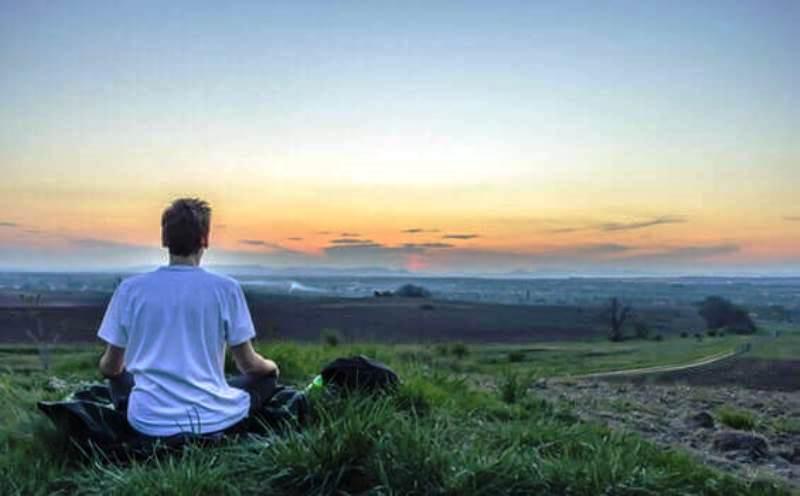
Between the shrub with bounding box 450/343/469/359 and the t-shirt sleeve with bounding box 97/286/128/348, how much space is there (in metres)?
10.1

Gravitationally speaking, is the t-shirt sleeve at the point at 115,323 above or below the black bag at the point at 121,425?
above

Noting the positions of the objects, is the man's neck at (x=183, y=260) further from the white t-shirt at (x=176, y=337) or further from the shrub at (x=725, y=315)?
the shrub at (x=725, y=315)

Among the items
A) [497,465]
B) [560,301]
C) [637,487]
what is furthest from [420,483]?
[560,301]

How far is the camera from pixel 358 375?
20.6 feet

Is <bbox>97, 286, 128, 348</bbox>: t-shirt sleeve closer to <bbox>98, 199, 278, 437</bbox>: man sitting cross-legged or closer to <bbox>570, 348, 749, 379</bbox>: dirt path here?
<bbox>98, 199, 278, 437</bbox>: man sitting cross-legged

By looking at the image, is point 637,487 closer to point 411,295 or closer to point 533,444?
point 533,444

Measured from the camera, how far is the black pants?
5.26 metres

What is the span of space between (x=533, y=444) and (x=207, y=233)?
246 centimetres

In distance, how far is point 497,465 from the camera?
443 centimetres

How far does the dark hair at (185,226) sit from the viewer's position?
4.78 meters

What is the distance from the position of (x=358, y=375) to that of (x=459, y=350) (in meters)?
9.23

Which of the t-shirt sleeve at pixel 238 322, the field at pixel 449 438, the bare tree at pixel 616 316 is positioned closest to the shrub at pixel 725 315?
the bare tree at pixel 616 316

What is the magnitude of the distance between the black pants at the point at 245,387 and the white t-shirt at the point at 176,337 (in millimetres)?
342

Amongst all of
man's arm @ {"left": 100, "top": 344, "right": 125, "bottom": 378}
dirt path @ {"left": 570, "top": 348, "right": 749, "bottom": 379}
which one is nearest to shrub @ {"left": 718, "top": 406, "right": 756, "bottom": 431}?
dirt path @ {"left": 570, "top": 348, "right": 749, "bottom": 379}
